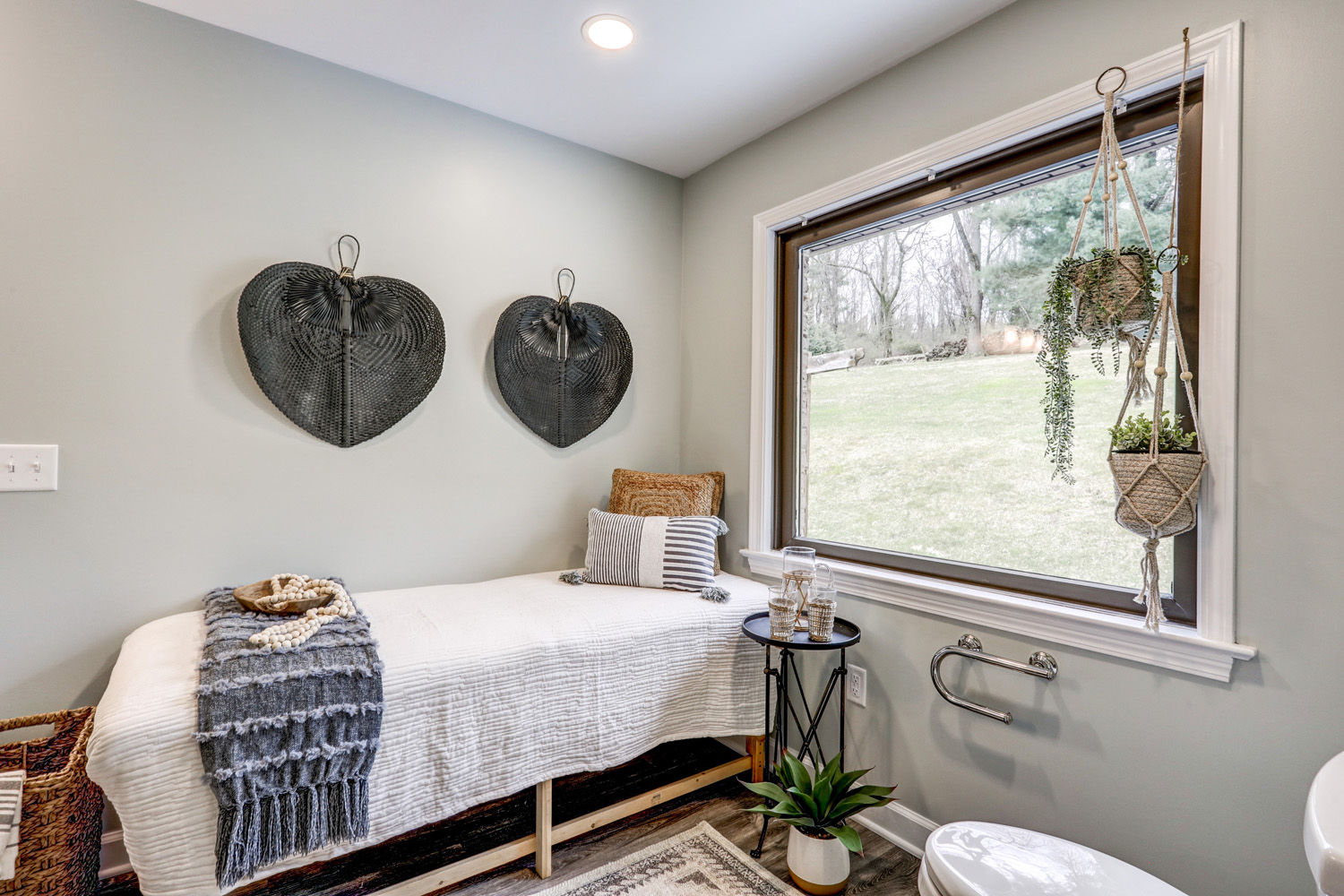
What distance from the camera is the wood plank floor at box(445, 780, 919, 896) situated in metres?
1.75

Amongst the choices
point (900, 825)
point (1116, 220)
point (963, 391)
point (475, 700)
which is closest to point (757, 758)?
point (900, 825)

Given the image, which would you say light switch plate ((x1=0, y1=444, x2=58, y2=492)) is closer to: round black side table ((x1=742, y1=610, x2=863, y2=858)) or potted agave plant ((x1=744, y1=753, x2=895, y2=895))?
round black side table ((x1=742, y1=610, x2=863, y2=858))

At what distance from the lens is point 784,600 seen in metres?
1.86

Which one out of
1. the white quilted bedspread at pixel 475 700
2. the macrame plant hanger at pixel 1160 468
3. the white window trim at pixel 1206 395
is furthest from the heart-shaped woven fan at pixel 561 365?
the macrame plant hanger at pixel 1160 468

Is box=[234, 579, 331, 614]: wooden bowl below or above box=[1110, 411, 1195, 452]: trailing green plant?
below

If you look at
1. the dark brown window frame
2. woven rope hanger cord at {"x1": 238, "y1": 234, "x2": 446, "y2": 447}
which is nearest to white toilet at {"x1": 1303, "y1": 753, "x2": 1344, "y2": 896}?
the dark brown window frame

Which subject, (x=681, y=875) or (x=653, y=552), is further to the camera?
(x=653, y=552)

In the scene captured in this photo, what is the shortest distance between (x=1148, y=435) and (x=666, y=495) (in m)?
1.55

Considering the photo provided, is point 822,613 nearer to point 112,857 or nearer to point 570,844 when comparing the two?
point 570,844

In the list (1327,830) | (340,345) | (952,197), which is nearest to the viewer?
(1327,830)

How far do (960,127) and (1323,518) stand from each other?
4.27 feet

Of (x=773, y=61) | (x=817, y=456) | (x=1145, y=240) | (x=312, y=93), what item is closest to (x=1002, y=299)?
(x=1145, y=240)

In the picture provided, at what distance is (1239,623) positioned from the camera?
4.42ft

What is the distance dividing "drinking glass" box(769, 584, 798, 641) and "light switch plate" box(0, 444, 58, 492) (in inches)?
76.7
